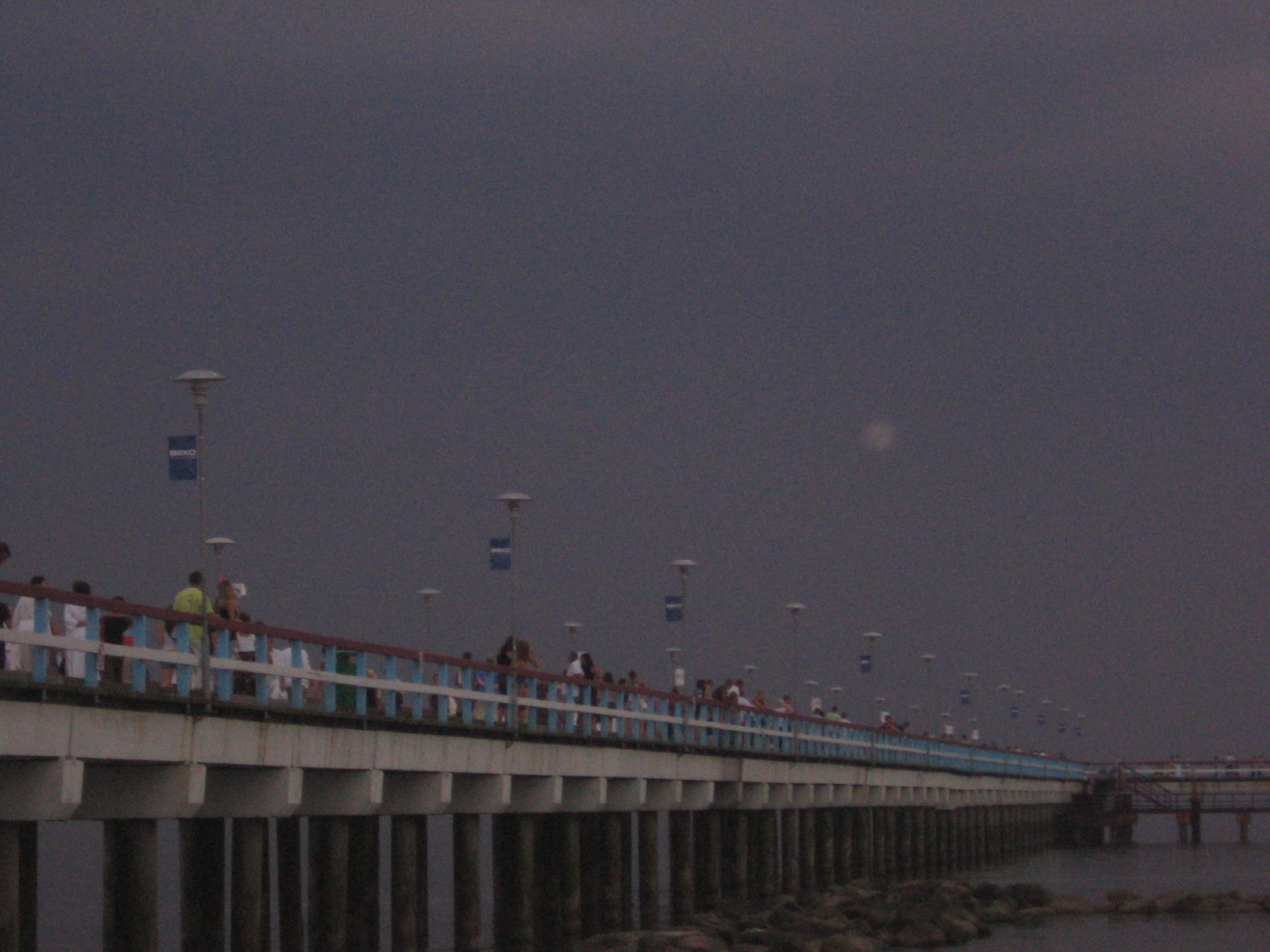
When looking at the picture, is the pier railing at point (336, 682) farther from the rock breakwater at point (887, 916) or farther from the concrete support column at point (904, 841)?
the concrete support column at point (904, 841)

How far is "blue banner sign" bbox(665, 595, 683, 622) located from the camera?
5378cm

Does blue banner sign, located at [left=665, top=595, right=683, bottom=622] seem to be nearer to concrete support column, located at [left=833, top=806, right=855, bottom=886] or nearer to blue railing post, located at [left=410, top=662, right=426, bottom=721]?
concrete support column, located at [left=833, top=806, right=855, bottom=886]

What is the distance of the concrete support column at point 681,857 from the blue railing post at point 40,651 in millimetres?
26043

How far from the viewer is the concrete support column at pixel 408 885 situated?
32906mm

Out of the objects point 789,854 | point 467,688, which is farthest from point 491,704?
point 789,854

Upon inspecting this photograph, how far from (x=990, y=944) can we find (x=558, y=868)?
27.3 feet

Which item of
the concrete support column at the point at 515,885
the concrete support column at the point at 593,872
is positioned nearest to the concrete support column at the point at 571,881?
the concrete support column at the point at 515,885

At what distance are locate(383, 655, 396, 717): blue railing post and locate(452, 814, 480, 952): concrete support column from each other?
5250mm

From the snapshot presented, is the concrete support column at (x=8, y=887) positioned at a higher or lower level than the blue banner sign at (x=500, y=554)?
lower

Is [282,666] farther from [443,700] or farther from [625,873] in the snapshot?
[625,873]

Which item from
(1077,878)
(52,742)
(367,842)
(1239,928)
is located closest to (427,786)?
(367,842)

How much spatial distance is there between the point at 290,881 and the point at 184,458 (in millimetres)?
10336

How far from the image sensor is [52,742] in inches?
814

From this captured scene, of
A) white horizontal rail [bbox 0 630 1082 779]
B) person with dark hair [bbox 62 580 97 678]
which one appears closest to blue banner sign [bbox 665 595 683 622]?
white horizontal rail [bbox 0 630 1082 779]
